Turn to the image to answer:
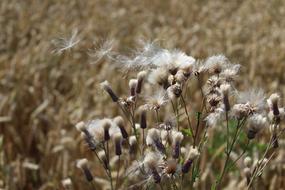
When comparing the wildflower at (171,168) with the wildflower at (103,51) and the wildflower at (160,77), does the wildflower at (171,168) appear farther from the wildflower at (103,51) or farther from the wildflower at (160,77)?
the wildflower at (103,51)

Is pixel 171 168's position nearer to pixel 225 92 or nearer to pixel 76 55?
pixel 225 92

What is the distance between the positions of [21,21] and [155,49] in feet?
13.4

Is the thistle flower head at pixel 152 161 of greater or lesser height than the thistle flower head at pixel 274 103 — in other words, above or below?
below

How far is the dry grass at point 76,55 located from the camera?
9.64 ft

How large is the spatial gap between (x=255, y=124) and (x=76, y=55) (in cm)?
339

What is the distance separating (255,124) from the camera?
52.4 inches

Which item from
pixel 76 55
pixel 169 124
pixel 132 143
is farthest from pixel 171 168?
pixel 76 55

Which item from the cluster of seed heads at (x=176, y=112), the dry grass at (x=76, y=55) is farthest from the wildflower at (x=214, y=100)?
the dry grass at (x=76, y=55)

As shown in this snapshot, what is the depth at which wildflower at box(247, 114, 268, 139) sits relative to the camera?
52.3 inches

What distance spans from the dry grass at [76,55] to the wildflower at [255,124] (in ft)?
1.66

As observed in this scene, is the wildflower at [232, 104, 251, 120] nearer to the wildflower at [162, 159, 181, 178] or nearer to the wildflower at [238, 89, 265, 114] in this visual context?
the wildflower at [238, 89, 265, 114]

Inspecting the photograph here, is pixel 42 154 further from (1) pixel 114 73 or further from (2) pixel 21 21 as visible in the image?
(2) pixel 21 21

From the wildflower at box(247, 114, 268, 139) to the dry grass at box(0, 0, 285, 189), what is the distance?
505mm

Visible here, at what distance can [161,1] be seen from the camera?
22.7 feet
